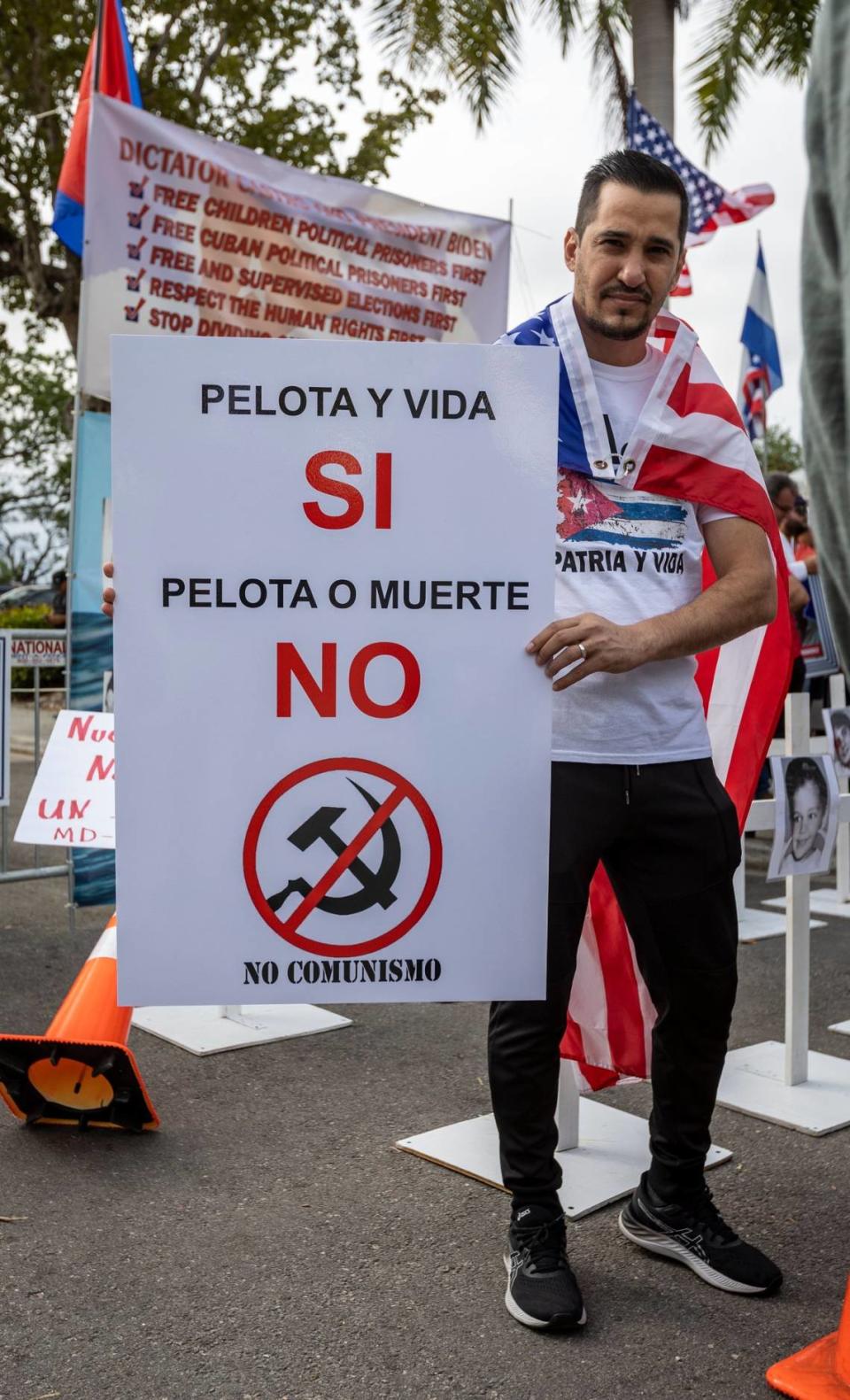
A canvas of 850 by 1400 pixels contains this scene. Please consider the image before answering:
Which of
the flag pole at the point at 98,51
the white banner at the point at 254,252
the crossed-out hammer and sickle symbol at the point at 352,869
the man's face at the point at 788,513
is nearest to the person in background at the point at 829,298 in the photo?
the crossed-out hammer and sickle symbol at the point at 352,869

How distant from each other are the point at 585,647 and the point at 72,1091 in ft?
6.73

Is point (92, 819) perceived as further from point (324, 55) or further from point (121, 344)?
point (324, 55)

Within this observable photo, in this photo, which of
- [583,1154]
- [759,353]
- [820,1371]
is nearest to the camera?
[820,1371]

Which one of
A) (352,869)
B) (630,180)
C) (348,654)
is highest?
(630,180)

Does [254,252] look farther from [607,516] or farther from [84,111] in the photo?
[607,516]

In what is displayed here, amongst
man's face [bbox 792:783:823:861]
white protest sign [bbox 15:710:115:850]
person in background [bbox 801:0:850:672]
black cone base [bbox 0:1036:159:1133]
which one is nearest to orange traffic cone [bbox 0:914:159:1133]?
black cone base [bbox 0:1036:159:1133]

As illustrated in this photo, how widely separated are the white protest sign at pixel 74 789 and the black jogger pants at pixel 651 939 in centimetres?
249

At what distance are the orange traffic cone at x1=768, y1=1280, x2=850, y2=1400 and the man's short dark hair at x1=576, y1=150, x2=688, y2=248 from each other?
1.97 m

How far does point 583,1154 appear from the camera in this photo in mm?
3523

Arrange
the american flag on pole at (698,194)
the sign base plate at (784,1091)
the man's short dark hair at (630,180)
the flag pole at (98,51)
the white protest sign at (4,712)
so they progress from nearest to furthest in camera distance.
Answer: the man's short dark hair at (630,180) < the sign base plate at (784,1091) < the white protest sign at (4,712) < the flag pole at (98,51) < the american flag on pole at (698,194)

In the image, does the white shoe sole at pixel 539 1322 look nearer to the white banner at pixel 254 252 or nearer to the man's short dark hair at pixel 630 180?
the man's short dark hair at pixel 630 180

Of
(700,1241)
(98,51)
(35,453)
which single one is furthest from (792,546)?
(35,453)

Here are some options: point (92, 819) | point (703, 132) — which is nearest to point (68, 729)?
point (92, 819)

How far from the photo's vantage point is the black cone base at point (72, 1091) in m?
3.57
